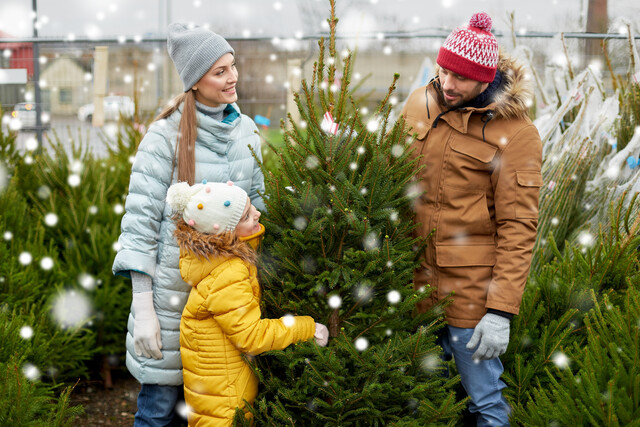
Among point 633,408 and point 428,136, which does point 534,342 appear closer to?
point 633,408

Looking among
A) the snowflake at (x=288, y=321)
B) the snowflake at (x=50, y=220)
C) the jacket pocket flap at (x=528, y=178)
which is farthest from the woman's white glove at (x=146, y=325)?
the snowflake at (x=50, y=220)

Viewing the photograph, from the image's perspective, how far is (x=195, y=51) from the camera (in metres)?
2.40

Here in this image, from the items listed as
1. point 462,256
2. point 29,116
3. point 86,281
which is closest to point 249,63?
point 29,116

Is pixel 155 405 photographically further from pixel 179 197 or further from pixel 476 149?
pixel 476 149

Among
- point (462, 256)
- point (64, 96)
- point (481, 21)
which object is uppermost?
point (481, 21)

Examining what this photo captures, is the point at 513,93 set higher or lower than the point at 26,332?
higher

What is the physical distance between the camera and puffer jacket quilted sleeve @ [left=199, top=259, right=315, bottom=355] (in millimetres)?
2061

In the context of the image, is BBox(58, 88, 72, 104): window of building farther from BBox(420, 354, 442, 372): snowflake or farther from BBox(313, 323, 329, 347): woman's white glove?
BBox(420, 354, 442, 372): snowflake

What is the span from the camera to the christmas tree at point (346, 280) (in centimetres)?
208

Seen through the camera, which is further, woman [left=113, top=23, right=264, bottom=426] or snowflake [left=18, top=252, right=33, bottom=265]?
snowflake [left=18, top=252, right=33, bottom=265]

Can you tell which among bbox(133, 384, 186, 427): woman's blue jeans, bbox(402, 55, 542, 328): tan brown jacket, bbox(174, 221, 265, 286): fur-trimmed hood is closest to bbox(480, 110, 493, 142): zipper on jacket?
bbox(402, 55, 542, 328): tan brown jacket

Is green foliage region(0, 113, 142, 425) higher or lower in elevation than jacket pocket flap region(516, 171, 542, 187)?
lower

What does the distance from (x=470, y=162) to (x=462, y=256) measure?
1.26 feet

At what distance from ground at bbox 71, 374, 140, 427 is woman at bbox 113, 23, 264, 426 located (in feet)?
4.06
